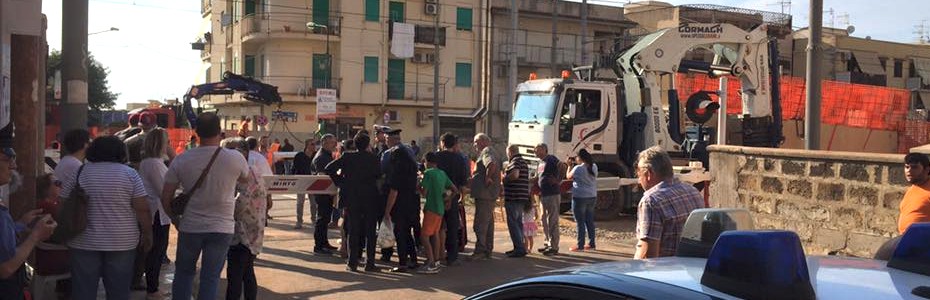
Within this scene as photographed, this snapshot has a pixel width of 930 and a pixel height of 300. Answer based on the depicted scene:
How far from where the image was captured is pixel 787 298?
2.04m

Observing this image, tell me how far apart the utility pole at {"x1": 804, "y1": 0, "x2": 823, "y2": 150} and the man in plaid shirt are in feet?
18.5

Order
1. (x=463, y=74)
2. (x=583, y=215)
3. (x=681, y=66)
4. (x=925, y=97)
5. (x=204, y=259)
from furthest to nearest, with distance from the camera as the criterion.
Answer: (x=925, y=97), (x=463, y=74), (x=681, y=66), (x=583, y=215), (x=204, y=259)

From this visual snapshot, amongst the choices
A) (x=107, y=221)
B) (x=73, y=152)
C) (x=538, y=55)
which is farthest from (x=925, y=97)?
(x=107, y=221)

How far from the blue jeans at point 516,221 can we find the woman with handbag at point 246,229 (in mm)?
4564

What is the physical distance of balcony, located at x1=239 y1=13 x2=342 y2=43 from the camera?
3956 cm

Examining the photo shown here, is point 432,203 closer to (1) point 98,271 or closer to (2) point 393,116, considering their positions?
(1) point 98,271

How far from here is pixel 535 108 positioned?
15359 millimetres

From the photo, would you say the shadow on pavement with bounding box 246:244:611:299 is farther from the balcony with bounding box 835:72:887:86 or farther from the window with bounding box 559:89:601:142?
the balcony with bounding box 835:72:887:86

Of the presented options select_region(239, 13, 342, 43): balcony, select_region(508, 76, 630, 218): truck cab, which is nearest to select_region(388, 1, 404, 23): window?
select_region(239, 13, 342, 43): balcony

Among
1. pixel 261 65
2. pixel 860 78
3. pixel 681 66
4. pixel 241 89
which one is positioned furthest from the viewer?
pixel 860 78

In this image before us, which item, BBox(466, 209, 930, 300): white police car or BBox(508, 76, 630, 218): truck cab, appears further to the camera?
BBox(508, 76, 630, 218): truck cab

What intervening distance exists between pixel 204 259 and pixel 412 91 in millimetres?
37092

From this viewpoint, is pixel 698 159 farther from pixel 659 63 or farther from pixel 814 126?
pixel 814 126

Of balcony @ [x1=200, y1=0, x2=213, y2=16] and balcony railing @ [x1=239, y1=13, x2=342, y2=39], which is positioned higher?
balcony @ [x1=200, y1=0, x2=213, y2=16]
